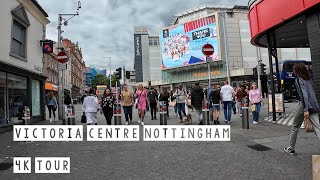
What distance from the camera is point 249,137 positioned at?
8523 millimetres

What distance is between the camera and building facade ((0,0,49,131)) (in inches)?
458

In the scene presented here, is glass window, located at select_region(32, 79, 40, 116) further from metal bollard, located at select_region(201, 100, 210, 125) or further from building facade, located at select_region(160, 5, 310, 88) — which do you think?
building facade, located at select_region(160, 5, 310, 88)

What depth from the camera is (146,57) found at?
290ft

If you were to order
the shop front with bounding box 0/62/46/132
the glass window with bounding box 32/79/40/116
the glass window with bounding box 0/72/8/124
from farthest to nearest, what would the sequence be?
the glass window with bounding box 32/79/40/116 → the shop front with bounding box 0/62/46/132 → the glass window with bounding box 0/72/8/124

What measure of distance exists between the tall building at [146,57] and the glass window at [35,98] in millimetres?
68401

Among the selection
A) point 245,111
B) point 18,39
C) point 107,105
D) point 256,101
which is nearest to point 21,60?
point 18,39

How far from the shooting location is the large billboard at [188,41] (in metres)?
57.5

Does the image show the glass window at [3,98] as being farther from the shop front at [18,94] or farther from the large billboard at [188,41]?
the large billboard at [188,41]

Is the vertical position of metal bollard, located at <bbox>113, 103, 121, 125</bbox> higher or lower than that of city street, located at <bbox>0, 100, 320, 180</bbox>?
higher

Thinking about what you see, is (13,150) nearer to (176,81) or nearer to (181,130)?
(181,130)

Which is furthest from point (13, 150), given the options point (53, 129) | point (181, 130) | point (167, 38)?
point (167, 38)

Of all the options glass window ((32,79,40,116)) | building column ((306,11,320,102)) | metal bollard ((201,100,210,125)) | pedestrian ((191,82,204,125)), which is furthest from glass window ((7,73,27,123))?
building column ((306,11,320,102))

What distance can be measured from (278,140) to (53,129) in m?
7.64

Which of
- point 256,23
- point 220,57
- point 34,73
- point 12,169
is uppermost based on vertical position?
point 220,57
